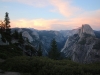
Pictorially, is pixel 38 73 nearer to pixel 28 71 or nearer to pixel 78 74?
pixel 28 71

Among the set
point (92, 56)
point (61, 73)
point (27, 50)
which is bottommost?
point (92, 56)

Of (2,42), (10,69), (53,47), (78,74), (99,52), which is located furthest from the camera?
(99,52)

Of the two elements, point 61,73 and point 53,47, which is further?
point 53,47

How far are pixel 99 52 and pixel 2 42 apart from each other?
13415 centimetres

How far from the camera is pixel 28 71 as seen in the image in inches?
816

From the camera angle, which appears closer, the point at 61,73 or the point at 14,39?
the point at 61,73

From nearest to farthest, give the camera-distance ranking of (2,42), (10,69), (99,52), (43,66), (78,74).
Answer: (78,74) → (43,66) → (10,69) → (2,42) → (99,52)

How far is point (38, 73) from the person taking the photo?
19.0 m

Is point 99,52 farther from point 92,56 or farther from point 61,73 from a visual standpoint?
point 61,73

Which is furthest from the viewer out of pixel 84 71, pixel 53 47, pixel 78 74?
pixel 53 47

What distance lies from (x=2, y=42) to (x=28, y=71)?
4373cm

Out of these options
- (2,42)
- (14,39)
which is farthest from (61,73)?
(14,39)

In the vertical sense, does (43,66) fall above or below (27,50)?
above

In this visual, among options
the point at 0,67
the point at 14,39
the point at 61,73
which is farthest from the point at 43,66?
the point at 14,39
